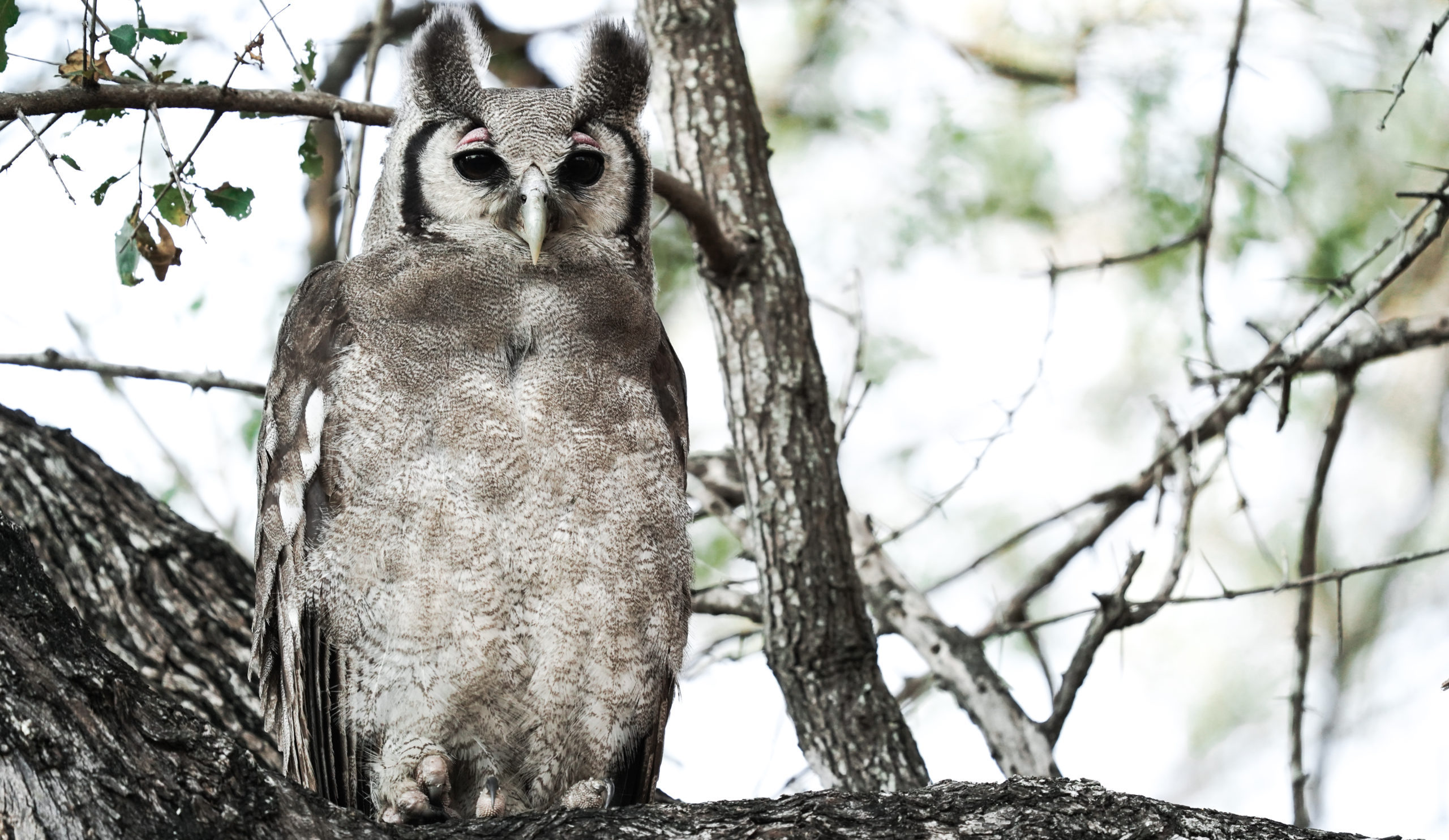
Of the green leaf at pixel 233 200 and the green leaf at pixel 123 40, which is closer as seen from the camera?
the green leaf at pixel 123 40

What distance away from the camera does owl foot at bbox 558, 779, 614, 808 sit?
3090 mm

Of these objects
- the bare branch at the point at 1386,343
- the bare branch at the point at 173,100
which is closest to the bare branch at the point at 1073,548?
the bare branch at the point at 1386,343

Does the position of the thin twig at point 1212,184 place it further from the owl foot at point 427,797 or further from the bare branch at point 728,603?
the owl foot at point 427,797

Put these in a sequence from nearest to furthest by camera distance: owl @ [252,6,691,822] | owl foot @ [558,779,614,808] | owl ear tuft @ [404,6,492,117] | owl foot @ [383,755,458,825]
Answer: owl foot @ [383,755,458,825], owl @ [252,6,691,822], owl foot @ [558,779,614,808], owl ear tuft @ [404,6,492,117]

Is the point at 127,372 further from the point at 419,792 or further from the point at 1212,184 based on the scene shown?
the point at 1212,184

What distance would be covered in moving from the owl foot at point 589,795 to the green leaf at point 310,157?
1.66 meters

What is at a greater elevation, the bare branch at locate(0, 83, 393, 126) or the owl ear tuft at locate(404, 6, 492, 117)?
the owl ear tuft at locate(404, 6, 492, 117)

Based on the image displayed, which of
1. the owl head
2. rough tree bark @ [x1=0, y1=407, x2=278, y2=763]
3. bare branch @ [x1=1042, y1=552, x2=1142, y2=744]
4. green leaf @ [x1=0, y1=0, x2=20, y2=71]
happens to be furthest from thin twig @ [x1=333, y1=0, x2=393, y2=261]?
bare branch @ [x1=1042, y1=552, x2=1142, y2=744]

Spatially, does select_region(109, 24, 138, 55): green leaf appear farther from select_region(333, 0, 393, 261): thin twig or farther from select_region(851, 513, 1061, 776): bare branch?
select_region(851, 513, 1061, 776): bare branch

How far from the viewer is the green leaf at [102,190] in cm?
305

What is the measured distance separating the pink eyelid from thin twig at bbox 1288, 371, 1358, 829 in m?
2.66

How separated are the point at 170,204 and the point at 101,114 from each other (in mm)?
258

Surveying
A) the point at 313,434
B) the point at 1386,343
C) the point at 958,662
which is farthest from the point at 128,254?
the point at 1386,343

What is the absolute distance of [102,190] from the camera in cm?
306
